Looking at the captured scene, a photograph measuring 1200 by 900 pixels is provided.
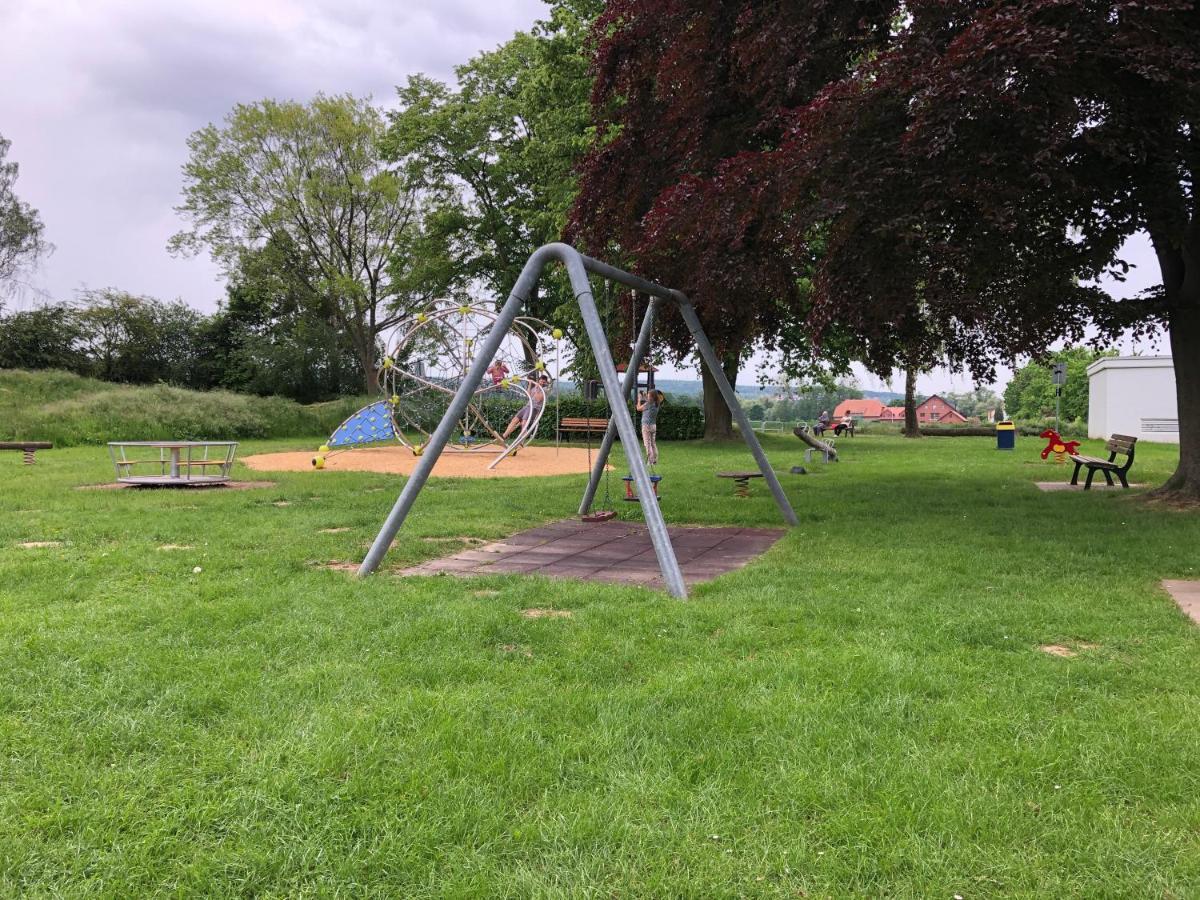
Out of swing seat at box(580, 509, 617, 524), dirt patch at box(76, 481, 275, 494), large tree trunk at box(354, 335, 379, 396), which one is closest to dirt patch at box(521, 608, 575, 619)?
swing seat at box(580, 509, 617, 524)

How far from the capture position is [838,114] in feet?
22.8

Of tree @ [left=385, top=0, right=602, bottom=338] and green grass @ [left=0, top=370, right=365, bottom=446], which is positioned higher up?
tree @ [left=385, top=0, right=602, bottom=338]

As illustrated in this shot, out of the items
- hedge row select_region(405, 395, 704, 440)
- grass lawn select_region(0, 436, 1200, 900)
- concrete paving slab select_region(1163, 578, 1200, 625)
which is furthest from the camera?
hedge row select_region(405, 395, 704, 440)

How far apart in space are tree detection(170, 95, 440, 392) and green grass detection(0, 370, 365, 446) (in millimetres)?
7787

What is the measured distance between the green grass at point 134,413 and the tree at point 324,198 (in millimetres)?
7787

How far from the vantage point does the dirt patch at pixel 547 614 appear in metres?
4.66

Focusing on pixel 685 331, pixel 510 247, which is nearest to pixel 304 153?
pixel 510 247

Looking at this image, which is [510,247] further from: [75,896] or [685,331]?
[75,896]

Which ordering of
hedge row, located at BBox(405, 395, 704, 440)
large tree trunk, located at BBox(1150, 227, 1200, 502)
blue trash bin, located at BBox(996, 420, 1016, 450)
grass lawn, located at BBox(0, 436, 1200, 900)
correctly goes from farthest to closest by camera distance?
1. hedge row, located at BBox(405, 395, 704, 440)
2. blue trash bin, located at BBox(996, 420, 1016, 450)
3. large tree trunk, located at BBox(1150, 227, 1200, 502)
4. grass lawn, located at BBox(0, 436, 1200, 900)

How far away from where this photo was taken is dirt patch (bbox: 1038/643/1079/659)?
399 centimetres

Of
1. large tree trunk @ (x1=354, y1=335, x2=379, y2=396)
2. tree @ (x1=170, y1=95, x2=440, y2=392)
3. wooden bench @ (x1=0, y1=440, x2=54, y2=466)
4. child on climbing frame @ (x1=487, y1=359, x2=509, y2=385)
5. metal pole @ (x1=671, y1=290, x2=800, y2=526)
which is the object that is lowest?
wooden bench @ (x1=0, y1=440, x2=54, y2=466)

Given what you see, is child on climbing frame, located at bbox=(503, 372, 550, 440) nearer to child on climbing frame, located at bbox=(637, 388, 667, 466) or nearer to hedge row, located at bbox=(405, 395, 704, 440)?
hedge row, located at bbox=(405, 395, 704, 440)

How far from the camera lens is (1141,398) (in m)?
26.7

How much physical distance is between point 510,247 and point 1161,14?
26.4 m
